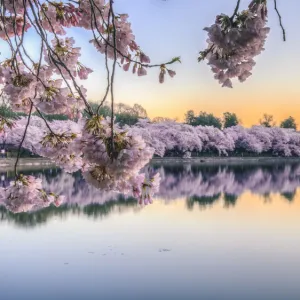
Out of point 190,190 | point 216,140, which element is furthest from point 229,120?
point 190,190

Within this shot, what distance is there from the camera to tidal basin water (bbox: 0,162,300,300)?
29.6 feet

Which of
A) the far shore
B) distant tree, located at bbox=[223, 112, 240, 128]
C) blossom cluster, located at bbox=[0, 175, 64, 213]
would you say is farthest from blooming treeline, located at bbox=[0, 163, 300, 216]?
distant tree, located at bbox=[223, 112, 240, 128]

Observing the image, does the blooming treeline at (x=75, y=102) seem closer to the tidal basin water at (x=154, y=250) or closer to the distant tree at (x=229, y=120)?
the tidal basin water at (x=154, y=250)

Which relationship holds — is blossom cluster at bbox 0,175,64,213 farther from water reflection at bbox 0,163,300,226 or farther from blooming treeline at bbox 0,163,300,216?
blooming treeline at bbox 0,163,300,216

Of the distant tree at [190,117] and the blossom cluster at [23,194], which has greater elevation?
the distant tree at [190,117]

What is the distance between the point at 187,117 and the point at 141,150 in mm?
62945

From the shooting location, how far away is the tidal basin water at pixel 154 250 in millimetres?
9008

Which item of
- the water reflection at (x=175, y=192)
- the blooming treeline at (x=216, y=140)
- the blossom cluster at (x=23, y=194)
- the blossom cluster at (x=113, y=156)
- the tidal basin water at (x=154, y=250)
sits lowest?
the tidal basin water at (x=154, y=250)

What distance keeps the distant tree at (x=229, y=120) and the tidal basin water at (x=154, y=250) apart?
44.3 m

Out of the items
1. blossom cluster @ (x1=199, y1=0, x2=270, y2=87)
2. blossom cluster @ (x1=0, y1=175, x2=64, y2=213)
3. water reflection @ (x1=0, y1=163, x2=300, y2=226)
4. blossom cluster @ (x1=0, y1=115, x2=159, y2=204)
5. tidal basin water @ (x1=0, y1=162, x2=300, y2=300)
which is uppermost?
blossom cluster @ (x1=199, y1=0, x2=270, y2=87)

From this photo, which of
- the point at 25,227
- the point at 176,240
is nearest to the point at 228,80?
the point at 176,240

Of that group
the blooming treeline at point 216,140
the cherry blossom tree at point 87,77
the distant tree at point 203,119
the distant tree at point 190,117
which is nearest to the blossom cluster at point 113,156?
the cherry blossom tree at point 87,77

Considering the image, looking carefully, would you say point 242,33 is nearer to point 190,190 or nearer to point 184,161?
point 190,190

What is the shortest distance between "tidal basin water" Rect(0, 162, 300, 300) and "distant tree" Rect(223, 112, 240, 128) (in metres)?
44.3
